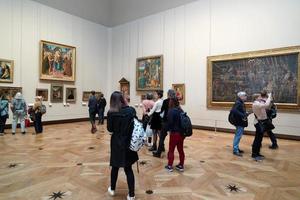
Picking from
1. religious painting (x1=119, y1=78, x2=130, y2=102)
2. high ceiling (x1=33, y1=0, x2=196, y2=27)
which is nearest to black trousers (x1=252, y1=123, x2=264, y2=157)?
high ceiling (x1=33, y1=0, x2=196, y2=27)

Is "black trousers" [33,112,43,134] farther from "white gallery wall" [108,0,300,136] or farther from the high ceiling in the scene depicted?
the high ceiling

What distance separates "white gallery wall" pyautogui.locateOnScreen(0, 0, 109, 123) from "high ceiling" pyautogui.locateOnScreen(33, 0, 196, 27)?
42 centimetres

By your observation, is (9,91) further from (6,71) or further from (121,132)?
(121,132)

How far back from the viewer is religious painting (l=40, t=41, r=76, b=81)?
505 inches

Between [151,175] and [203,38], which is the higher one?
[203,38]

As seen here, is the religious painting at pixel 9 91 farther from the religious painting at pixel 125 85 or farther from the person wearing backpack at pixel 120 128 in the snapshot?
the person wearing backpack at pixel 120 128

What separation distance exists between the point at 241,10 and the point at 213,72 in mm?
3399

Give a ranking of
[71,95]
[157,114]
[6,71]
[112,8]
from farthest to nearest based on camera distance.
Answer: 1. [112,8]
2. [71,95]
3. [6,71]
4. [157,114]

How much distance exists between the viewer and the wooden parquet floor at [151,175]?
3.81 meters

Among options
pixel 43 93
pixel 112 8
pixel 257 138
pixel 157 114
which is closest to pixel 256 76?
pixel 257 138

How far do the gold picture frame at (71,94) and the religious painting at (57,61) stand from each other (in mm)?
690

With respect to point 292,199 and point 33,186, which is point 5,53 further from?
point 292,199

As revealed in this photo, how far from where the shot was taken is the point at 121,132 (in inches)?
128

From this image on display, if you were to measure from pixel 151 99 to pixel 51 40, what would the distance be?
9691 millimetres
